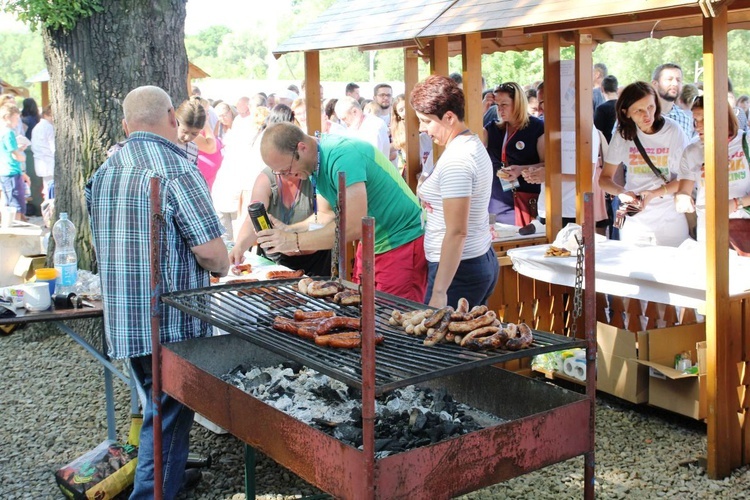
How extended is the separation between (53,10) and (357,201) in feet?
11.8

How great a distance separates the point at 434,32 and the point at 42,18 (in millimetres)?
3247

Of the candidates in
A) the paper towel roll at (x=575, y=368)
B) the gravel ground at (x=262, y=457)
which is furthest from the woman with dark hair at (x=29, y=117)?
the paper towel roll at (x=575, y=368)

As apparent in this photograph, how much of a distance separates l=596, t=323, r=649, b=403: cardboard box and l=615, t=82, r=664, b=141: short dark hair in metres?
1.63

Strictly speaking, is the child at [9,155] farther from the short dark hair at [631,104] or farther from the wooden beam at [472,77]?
the short dark hair at [631,104]

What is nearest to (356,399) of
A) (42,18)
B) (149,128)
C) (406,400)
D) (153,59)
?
(406,400)

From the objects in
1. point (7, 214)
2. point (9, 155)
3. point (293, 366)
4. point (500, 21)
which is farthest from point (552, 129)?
point (9, 155)

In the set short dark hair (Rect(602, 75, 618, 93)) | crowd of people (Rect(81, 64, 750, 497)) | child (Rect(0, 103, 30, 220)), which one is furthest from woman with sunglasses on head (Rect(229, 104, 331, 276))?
child (Rect(0, 103, 30, 220))

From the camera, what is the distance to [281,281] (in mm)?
4137

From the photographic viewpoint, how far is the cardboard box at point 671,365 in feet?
15.9

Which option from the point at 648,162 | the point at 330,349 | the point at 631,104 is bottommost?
the point at 330,349

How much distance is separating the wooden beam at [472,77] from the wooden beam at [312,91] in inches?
80.0

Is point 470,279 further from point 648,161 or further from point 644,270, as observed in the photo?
point 648,161

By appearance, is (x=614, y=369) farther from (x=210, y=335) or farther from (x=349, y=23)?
(x=349, y=23)

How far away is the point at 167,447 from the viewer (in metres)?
3.82
